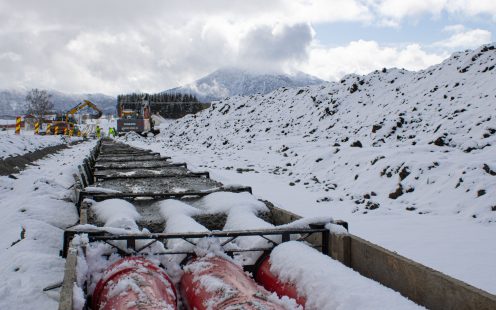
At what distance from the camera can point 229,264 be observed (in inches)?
132

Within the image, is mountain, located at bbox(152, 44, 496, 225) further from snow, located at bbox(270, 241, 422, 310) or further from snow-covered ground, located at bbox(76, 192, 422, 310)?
snow, located at bbox(270, 241, 422, 310)

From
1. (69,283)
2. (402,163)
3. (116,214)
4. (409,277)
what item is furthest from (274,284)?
(402,163)

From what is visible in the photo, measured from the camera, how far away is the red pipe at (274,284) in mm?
2967

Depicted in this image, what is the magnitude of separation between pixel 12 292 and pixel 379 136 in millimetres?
11938

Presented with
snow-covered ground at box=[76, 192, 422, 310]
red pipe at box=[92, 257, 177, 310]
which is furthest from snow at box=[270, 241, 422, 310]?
red pipe at box=[92, 257, 177, 310]

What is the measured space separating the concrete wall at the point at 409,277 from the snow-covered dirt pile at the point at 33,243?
98.1 inches

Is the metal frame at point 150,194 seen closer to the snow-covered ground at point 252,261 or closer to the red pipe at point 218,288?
the snow-covered ground at point 252,261

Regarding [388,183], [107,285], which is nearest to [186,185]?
[388,183]

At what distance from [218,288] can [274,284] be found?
24.7 inches

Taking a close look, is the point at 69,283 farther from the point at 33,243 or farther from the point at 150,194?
the point at 150,194

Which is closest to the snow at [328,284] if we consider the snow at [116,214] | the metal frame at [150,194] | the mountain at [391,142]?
the snow at [116,214]

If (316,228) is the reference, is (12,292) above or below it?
below

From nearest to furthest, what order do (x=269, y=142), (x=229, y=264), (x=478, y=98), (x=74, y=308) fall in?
(x=74, y=308)
(x=229, y=264)
(x=478, y=98)
(x=269, y=142)

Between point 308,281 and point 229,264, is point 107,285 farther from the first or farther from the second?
point 308,281
